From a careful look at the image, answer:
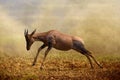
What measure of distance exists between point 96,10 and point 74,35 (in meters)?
0.31

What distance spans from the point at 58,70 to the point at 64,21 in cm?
46

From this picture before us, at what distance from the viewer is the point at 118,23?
514 cm

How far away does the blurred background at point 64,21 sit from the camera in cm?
514

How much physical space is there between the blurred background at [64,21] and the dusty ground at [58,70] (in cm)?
9

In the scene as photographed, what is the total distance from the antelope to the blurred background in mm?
54

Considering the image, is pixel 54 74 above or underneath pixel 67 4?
underneath

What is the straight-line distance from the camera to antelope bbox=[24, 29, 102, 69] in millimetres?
5129

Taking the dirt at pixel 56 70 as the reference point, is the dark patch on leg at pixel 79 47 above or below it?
above

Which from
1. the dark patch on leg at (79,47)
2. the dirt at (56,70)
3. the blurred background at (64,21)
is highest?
the blurred background at (64,21)

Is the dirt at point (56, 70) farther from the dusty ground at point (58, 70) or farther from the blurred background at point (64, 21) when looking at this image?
the blurred background at point (64, 21)

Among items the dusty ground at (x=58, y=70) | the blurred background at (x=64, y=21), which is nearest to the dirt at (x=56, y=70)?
the dusty ground at (x=58, y=70)

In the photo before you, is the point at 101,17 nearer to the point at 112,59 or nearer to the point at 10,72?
the point at 112,59

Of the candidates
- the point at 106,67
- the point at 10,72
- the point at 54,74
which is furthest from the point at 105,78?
the point at 10,72

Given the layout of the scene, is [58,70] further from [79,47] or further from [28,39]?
[28,39]
